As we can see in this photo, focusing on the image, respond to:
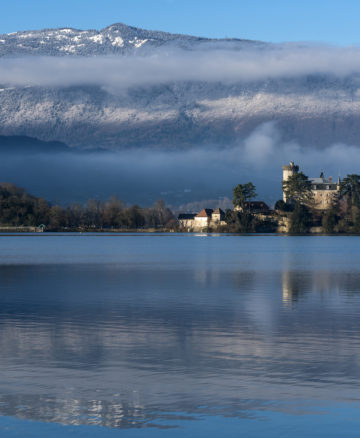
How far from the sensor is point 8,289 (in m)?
53.6

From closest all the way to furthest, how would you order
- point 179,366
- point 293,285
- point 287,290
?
point 179,366 → point 287,290 → point 293,285

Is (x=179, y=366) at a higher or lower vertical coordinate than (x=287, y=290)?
higher

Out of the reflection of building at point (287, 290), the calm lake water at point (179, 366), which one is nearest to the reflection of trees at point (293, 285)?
the reflection of building at point (287, 290)

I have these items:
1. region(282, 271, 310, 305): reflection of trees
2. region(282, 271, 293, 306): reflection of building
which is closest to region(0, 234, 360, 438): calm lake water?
region(282, 271, 293, 306): reflection of building

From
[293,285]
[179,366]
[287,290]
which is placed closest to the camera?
[179,366]

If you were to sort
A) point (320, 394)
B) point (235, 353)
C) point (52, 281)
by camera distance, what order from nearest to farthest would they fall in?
point (320, 394), point (235, 353), point (52, 281)

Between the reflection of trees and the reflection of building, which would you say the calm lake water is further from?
the reflection of trees

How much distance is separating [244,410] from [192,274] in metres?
54.8

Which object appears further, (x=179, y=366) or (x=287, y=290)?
(x=287, y=290)

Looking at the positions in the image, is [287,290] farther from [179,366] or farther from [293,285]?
[179,366]

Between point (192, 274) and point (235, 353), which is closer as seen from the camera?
point (235, 353)

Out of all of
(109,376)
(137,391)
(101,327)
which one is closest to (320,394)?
(137,391)

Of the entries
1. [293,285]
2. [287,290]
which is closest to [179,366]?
[287,290]

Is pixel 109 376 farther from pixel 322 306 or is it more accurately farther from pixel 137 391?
pixel 322 306
